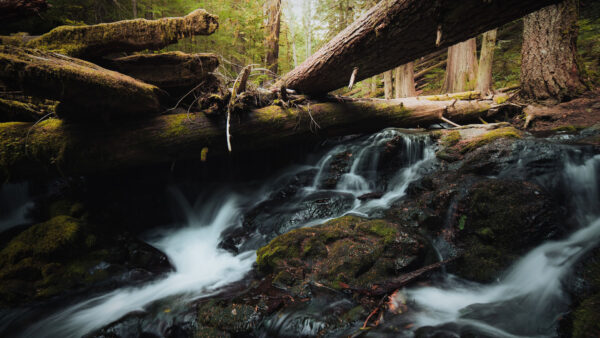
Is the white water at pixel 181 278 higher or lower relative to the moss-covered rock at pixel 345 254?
lower

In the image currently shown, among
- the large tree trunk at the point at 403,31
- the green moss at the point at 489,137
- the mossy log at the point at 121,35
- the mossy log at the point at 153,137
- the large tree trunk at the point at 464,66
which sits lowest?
the green moss at the point at 489,137

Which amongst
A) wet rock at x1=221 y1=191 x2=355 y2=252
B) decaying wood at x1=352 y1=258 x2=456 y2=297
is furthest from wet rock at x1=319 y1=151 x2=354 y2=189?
decaying wood at x1=352 y1=258 x2=456 y2=297

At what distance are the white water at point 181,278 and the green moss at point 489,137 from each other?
4.50m

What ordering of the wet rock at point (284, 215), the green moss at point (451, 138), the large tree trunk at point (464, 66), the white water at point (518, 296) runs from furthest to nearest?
the large tree trunk at point (464, 66), the green moss at point (451, 138), the wet rock at point (284, 215), the white water at point (518, 296)

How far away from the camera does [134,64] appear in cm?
336

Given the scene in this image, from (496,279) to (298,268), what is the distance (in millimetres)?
2208

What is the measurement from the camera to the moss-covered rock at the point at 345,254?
264 cm

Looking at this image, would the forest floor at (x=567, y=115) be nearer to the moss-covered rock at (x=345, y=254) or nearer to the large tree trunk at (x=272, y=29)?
the moss-covered rock at (x=345, y=254)

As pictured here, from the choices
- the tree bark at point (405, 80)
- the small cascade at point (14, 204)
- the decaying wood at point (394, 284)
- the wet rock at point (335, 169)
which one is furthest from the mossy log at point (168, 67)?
the tree bark at point (405, 80)

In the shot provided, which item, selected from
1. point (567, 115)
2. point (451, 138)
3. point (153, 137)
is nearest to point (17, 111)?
point (153, 137)

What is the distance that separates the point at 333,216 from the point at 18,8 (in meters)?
5.25

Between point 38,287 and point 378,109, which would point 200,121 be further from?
point 378,109

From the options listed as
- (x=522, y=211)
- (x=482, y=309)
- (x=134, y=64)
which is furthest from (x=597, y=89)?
(x=134, y=64)

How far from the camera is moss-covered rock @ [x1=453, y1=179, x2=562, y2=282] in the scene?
2.75m
